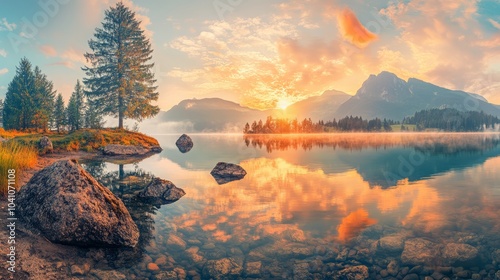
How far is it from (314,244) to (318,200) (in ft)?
21.0

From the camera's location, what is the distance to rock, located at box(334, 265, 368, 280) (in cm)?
767

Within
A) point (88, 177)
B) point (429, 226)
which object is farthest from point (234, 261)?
point (429, 226)

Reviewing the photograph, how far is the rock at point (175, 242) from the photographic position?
9411 millimetres

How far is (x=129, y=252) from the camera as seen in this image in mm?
8680

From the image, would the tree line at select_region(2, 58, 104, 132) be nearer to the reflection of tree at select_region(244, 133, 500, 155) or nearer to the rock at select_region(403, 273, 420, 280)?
the reflection of tree at select_region(244, 133, 500, 155)

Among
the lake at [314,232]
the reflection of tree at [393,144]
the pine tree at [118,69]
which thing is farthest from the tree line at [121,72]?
the lake at [314,232]

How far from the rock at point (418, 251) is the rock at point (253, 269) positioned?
4420 millimetres

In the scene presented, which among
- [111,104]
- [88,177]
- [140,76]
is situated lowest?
[88,177]

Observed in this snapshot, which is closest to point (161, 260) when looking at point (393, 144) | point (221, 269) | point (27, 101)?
point (221, 269)

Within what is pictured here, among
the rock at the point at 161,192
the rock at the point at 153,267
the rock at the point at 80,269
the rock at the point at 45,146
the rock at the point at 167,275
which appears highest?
the rock at the point at 45,146

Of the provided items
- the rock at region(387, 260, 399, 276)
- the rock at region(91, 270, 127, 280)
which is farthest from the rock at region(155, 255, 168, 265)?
the rock at region(387, 260, 399, 276)

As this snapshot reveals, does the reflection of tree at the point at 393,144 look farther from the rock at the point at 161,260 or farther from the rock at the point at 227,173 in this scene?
the rock at the point at 161,260

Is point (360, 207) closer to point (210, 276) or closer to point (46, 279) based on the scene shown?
point (210, 276)

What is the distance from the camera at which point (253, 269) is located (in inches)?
319
